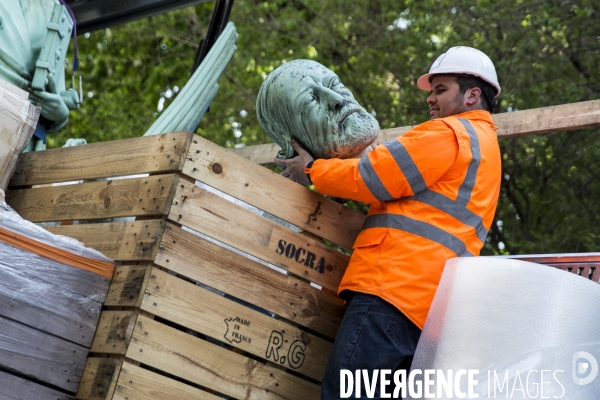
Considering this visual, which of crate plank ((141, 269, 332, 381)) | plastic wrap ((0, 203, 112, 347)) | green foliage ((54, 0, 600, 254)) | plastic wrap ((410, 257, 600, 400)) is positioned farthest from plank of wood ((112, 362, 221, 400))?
green foliage ((54, 0, 600, 254))

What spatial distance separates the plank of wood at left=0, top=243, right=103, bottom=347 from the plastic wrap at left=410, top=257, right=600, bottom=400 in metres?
1.47

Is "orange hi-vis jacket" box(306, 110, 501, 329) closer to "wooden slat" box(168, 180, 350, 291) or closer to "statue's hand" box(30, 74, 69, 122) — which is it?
"wooden slat" box(168, 180, 350, 291)

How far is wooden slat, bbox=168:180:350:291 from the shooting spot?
3783mm

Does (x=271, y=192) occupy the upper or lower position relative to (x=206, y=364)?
upper

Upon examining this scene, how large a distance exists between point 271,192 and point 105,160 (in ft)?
2.77

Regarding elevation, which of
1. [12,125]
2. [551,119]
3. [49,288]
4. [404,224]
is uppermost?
[551,119]

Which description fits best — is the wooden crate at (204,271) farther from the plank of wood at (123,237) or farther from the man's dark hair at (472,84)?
the man's dark hair at (472,84)

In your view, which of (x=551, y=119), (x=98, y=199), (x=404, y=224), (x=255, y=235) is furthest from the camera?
(x=551, y=119)

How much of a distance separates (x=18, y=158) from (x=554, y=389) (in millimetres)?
2967

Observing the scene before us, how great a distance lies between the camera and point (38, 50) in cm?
516

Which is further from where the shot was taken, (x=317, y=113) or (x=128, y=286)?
(x=317, y=113)

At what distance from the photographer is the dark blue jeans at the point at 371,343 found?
3.66 metres

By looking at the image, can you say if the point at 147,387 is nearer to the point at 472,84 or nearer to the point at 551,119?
the point at 472,84

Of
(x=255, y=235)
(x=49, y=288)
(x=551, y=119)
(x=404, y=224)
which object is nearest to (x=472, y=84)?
(x=404, y=224)
